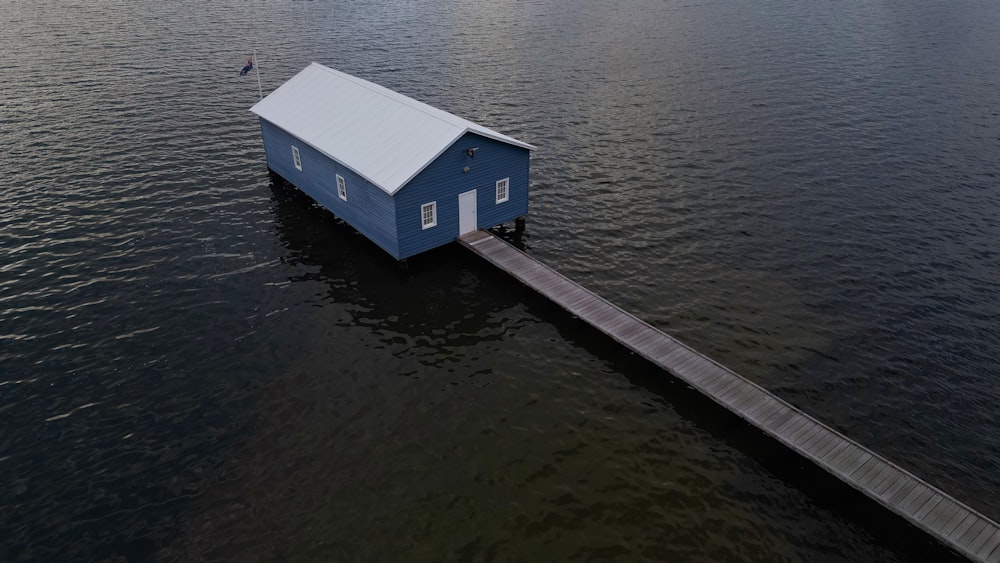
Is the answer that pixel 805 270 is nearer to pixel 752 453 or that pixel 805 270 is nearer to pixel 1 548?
pixel 752 453

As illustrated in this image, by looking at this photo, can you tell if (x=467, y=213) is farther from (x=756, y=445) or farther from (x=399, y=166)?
(x=756, y=445)

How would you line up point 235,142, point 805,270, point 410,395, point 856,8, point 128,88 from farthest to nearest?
point 856,8
point 128,88
point 235,142
point 805,270
point 410,395

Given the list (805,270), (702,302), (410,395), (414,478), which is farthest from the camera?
(805,270)

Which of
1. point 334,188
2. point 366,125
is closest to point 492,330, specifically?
point 334,188

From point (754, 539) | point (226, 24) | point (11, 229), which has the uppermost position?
point (226, 24)

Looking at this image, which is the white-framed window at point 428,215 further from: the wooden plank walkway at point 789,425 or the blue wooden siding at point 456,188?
the wooden plank walkway at point 789,425

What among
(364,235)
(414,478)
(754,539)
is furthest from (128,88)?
(754,539)

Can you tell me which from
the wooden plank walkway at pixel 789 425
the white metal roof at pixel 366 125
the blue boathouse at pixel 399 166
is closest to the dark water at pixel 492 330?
the wooden plank walkway at pixel 789 425
